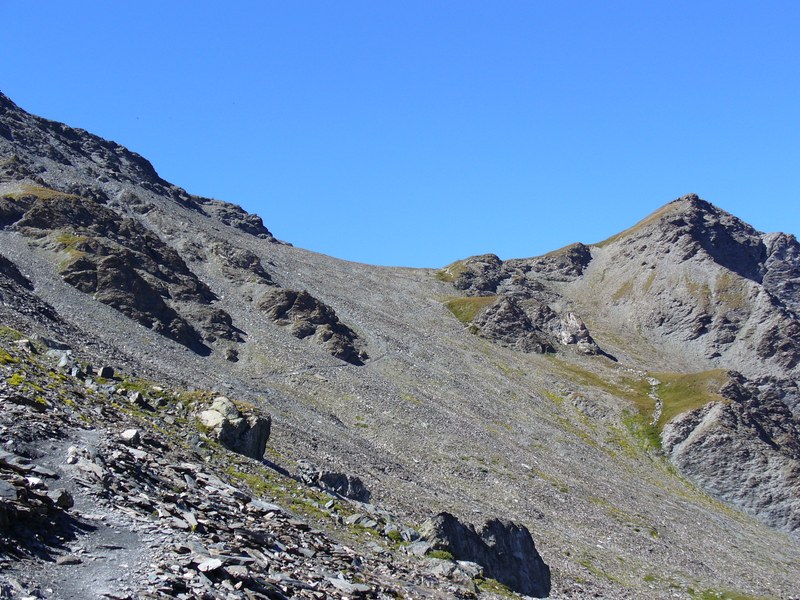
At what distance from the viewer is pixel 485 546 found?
1944 inches

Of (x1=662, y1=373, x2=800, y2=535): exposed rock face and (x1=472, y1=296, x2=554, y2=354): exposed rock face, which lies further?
(x1=472, y1=296, x2=554, y2=354): exposed rock face

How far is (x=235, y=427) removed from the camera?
1829 inches

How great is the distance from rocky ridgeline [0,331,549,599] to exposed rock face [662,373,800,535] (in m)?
76.0

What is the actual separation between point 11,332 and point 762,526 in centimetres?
9774

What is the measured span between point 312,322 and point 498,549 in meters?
76.5

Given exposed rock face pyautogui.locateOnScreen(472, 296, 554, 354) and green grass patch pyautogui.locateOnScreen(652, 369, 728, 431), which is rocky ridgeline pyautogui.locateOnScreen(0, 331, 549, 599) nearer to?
green grass patch pyautogui.locateOnScreen(652, 369, 728, 431)

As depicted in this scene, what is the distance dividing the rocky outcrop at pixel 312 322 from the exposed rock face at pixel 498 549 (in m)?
64.4

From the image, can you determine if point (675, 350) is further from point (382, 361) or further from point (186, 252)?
point (186, 252)

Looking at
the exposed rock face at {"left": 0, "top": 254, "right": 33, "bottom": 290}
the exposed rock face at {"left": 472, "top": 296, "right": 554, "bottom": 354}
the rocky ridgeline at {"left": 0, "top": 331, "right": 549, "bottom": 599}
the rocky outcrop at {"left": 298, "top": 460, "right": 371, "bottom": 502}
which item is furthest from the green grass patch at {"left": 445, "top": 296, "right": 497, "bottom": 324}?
the rocky ridgeline at {"left": 0, "top": 331, "right": 549, "bottom": 599}

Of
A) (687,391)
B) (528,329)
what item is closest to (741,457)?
(687,391)

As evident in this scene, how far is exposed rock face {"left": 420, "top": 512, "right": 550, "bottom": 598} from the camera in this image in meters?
44.0

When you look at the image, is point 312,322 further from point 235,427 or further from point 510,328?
point 235,427

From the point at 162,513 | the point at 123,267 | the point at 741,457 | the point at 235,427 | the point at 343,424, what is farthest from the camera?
the point at 741,457

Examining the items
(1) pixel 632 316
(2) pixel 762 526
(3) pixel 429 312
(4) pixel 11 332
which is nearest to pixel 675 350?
(1) pixel 632 316
